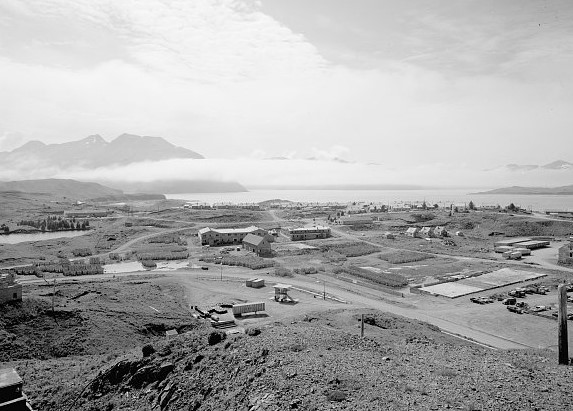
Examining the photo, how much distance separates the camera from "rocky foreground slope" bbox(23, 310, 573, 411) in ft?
37.2

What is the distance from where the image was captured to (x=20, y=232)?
104 meters

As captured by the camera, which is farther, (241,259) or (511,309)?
(241,259)

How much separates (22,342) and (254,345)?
17336 millimetres

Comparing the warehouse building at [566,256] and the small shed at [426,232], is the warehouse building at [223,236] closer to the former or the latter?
the small shed at [426,232]

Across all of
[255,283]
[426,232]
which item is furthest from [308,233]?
[255,283]

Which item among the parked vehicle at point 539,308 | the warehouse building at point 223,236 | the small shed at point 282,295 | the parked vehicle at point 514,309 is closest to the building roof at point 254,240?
the warehouse building at point 223,236

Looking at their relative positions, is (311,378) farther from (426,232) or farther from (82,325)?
(426,232)

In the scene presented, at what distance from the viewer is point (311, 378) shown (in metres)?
12.6

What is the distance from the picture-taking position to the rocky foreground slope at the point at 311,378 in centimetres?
1134

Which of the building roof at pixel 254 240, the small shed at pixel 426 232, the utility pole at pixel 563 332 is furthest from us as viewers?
the small shed at pixel 426 232

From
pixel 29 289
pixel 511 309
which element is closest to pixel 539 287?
pixel 511 309

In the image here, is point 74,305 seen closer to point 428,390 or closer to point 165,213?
point 428,390

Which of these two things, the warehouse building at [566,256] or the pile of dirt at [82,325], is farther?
the warehouse building at [566,256]

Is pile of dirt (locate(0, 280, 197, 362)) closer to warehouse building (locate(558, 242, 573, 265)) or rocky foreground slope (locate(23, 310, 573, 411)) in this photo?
rocky foreground slope (locate(23, 310, 573, 411))
